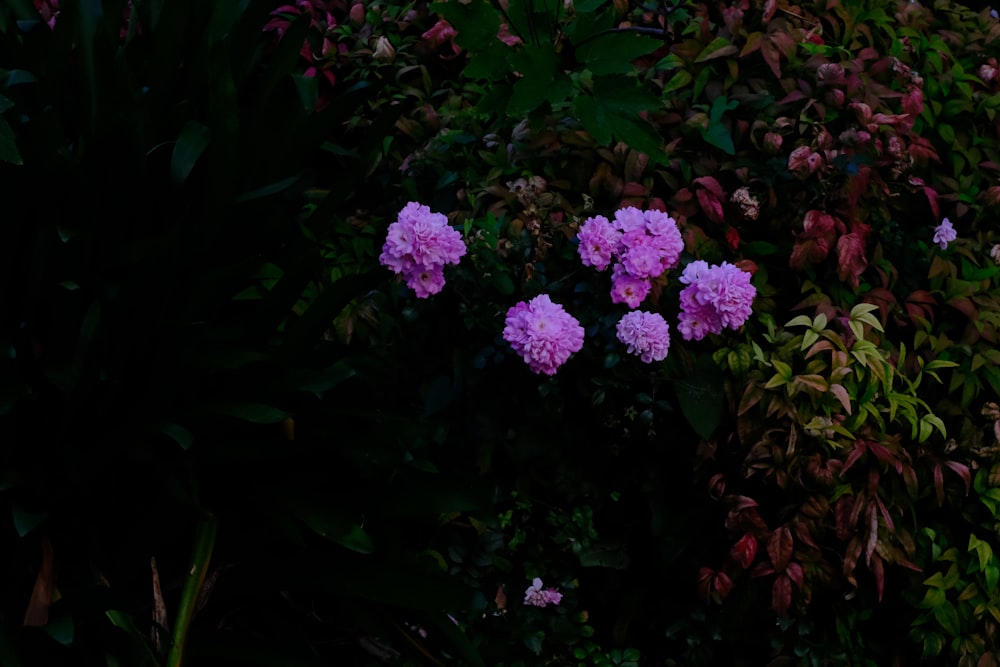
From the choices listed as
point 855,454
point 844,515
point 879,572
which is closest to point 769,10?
point 855,454

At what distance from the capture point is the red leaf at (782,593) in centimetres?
245

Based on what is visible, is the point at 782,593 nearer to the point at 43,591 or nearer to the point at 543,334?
the point at 543,334

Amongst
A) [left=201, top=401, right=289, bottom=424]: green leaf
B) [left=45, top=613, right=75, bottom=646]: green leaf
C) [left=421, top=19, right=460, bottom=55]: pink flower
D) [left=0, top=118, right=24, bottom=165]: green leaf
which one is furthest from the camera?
[left=421, top=19, right=460, bottom=55]: pink flower

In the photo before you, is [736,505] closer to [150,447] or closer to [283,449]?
[283,449]

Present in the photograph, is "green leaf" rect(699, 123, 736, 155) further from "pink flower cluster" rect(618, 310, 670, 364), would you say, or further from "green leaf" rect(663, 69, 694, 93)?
"pink flower cluster" rect(618, 310, 670, 364)

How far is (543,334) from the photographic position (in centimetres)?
232

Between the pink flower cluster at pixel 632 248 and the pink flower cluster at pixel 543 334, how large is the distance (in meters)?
0.17

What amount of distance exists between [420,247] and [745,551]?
3.50ft

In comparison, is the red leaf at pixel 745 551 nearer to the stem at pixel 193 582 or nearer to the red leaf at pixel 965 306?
the red leaf at pixel 965 306

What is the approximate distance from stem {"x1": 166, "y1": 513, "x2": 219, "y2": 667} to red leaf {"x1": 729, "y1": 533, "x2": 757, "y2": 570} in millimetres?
Answer: 1218

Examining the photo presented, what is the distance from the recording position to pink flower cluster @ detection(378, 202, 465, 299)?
238 centimetres

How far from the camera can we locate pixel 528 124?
9.42 ft

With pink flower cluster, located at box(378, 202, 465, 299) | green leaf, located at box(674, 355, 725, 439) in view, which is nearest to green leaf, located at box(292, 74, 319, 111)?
pink flower cluster, located at box(378, 202, 465, 299)

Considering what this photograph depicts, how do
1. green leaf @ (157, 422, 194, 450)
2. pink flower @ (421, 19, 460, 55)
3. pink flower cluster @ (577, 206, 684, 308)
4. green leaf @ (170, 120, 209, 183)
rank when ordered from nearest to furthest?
1. green leaf @ (157, 422, 194, 450)
2. green leaf @ (170, 120, 209, 183)
3. pink flower cluster @ (577, 206, 684, 308)
4. pink flower @ (421, 19, 460, 55)
